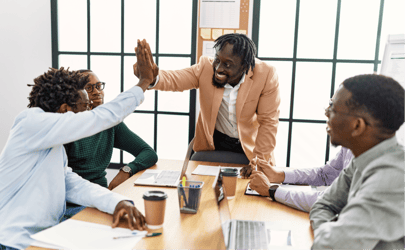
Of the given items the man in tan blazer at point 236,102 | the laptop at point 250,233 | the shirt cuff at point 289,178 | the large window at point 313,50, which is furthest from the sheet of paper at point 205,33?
the laptop at point 250,233

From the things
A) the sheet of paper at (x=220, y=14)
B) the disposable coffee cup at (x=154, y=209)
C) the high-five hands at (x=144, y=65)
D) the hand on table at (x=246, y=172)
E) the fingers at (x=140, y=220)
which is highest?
the sheet of paper at (x=220, y=14)

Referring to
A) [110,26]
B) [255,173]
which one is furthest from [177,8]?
[255,173]

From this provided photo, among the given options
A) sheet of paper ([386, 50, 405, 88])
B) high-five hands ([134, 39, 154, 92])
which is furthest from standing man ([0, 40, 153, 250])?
sheet of paper ([386, 50, 405, 88])

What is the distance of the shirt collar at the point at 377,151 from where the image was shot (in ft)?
2.66

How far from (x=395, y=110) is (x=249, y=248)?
0.55 metres

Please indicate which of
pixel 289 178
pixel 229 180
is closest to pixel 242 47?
pixel 289 178

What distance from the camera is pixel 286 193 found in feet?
4.19

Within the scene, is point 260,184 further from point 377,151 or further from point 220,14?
point 220,14

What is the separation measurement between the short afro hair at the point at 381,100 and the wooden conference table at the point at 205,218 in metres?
0.45

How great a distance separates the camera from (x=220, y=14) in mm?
3045

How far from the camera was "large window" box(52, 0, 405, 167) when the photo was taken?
9.88 feet

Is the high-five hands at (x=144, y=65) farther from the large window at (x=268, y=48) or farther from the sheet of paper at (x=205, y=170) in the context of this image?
the large window at (x=268, y=48)

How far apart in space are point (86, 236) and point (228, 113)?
1.46 m

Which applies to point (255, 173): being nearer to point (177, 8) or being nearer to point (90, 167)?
point (90, 167)
